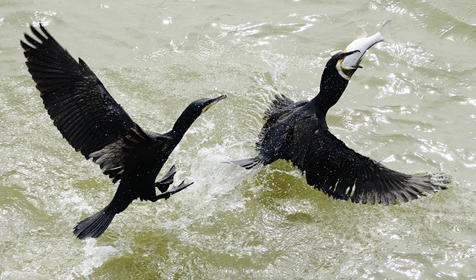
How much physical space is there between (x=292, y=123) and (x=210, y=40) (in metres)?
2.30

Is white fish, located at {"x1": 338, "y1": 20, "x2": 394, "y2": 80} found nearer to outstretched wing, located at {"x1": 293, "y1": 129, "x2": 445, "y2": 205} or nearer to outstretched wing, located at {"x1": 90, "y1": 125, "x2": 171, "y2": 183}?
outstretched wing, located at {"x1": 293, "y1": 129, "x2": 445, "y2": 205}

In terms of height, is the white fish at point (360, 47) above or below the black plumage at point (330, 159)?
above

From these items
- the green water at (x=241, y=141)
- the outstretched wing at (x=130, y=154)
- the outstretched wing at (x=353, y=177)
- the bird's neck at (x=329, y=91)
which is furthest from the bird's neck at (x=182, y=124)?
the bird's neck at (x=329, y=91)

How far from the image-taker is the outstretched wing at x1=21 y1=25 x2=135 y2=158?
3.67 m

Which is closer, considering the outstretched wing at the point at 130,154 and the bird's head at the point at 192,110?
the outstretched wing at the point at 130,154

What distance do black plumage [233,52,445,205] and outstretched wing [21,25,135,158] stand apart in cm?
111

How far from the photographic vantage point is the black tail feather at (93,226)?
3518mm

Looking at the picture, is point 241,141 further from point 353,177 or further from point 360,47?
point 360,47

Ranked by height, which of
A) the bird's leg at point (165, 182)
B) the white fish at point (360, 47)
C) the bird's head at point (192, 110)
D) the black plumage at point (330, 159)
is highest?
the white fish at point (360, 47)

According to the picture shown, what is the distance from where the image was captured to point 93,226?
11.7 ft

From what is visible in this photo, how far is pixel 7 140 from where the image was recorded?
178 inches

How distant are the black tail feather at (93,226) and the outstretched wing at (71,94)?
0.57 m

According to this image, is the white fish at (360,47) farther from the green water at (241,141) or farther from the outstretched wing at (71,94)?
the outstretched wing at (71,94)

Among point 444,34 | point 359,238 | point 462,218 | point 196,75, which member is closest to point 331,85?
point 359,238
